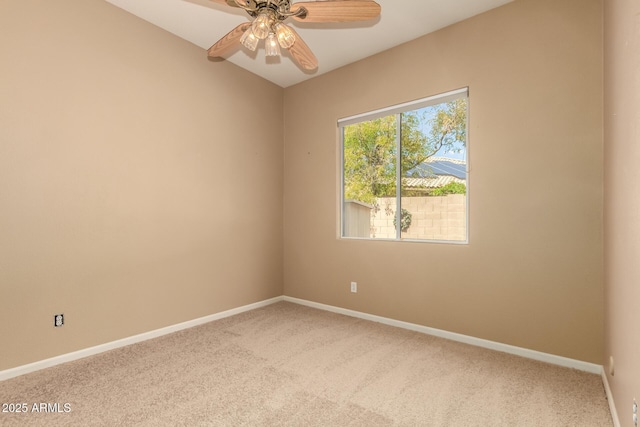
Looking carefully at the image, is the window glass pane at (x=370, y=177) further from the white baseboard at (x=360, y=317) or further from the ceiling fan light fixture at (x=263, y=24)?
the ceiling fan light fixture at (x=263, y=24)

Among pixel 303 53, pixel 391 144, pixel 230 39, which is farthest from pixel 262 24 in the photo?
pixel 391 144

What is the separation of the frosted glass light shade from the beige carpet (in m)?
2.16

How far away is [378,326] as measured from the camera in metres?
3.24

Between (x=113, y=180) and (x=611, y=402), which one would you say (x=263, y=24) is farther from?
(x=611, y=402)

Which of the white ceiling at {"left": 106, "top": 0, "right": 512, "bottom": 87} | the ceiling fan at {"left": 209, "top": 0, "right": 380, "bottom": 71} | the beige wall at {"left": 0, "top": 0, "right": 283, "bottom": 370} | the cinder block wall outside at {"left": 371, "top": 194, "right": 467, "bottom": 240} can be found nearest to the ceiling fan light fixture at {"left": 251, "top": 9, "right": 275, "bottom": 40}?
the ceiling fan at {"left": 209, "top": 0, "right": 380, "bottom": 71}

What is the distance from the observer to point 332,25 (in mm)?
2916

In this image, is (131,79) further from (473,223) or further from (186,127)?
(473,223)

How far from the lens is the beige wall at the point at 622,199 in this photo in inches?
51.1

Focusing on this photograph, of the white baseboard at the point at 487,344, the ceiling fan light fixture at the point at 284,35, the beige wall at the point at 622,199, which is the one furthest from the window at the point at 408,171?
the ceiling fan light fixture at the point at 284,35

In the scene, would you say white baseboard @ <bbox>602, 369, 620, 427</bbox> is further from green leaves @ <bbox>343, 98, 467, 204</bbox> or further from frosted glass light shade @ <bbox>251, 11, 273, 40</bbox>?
frosted glass light shade @ <bbox>251, 11, 273, 40</bbox>

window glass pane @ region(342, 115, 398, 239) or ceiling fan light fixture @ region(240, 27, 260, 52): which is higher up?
ceiling fan light fixture @ region(240, 27, 260, 52)

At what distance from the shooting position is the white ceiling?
2652 mm

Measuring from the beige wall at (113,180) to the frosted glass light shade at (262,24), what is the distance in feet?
5.22

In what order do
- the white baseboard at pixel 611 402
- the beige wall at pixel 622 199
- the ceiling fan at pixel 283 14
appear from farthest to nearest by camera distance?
the ceiling fan at pixel 283 14 < the white baseboard at pixel 611 402 < the beige wall at pixel 622 199
